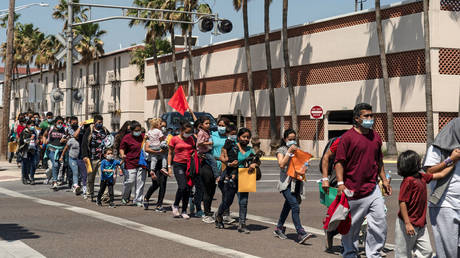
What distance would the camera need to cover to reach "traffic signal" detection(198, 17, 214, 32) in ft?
95.8

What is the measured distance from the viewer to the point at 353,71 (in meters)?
36.1

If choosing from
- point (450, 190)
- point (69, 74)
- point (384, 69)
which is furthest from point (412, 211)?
point (384, 69)

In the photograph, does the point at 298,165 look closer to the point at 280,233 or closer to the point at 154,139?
the point at 280,233

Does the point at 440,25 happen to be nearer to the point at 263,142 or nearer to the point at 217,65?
the point at 263,142

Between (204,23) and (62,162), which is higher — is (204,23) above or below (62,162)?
above

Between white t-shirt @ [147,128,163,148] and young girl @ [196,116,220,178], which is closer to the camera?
young girl @ [196,116,220,178]

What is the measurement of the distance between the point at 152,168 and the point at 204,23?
53.2 ft

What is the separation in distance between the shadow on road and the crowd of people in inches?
115

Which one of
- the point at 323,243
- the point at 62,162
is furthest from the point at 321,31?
the point at 323,243

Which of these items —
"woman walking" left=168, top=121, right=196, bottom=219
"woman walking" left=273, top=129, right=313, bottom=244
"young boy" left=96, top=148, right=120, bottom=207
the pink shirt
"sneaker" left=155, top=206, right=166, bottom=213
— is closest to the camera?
"woman walking" left=273, top=129, right=313, bottom=244

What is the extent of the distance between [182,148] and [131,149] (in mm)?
2179

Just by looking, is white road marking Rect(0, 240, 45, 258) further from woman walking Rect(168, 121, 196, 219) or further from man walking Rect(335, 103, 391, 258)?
man walking Rect(335, 103, 391, 258)

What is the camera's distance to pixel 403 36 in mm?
33188

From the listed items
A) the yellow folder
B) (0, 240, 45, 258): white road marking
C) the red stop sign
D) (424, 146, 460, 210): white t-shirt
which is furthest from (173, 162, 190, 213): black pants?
the red stop sign
